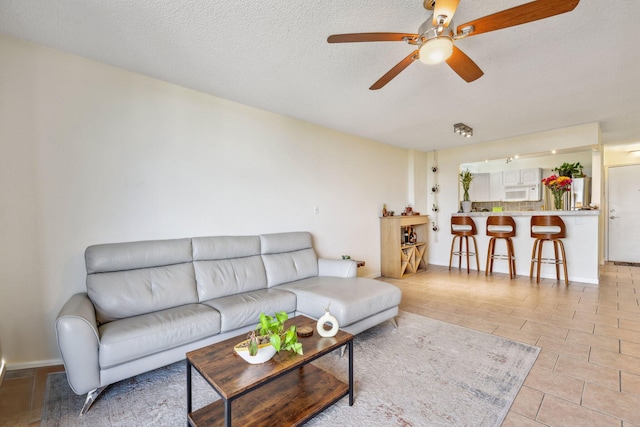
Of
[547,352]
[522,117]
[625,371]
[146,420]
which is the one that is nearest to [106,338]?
[146,420]

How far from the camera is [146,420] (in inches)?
62.2

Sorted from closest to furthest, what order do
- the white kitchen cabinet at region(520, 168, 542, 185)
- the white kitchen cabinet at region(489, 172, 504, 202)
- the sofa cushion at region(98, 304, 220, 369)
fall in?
the sofa cushion at region(98, 304, 220, 369) < the white kitchen cabinet at region(520, 168, 542, 185) < the white kitchen cabinet at region(489, 172, 504, 202)

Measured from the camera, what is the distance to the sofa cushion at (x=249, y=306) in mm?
2172

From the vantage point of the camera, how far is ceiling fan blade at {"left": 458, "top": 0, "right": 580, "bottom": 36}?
131 centimetres

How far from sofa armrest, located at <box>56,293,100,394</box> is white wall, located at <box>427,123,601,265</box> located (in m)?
5.62

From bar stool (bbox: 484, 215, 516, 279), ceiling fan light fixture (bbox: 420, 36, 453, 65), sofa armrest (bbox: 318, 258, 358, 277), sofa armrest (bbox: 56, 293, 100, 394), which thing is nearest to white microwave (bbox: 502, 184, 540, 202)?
bar stool (bbox: 484, 215, 516, 279)

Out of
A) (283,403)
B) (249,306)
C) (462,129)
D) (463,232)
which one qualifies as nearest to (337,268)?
(249,306)

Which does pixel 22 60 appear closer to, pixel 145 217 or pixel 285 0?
pixel 145 217

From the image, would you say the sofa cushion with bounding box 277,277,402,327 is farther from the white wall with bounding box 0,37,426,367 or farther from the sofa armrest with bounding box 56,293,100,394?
the sofa armrest with bounding box 56,293,100,394

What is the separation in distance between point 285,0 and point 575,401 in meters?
2.93

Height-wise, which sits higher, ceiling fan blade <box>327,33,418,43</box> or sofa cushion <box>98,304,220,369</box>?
ceiling fan blade <box>327,33,418,43</box>

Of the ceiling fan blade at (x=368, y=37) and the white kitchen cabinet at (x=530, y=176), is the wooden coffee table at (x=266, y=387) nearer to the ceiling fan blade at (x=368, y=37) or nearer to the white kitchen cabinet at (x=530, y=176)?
the ceiling fan blade at (x=368, y=37)

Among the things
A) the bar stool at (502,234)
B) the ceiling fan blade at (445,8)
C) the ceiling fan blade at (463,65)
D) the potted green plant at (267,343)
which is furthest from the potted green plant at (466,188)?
the potted green plant at (267,343)

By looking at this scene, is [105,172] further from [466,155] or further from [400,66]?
[466,155]
